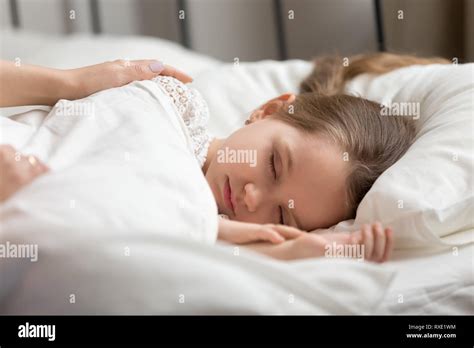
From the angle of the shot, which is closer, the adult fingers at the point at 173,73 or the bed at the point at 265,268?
the bed at the point at 265,268

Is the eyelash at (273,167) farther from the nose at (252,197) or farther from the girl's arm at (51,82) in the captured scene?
the girl's arm at (51,82)

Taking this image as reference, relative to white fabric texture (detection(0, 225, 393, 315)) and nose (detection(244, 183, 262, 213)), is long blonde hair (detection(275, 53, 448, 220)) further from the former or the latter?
white fabric texture (detection(0, 225, 393, 315))

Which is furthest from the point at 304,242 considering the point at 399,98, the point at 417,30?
the point at 417,30

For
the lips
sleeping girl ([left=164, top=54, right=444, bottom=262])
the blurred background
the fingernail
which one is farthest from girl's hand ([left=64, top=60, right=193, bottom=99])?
the blurred background

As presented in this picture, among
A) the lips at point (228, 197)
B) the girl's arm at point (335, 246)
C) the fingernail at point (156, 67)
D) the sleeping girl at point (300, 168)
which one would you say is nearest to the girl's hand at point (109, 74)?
the fingernail at point (156, 67)

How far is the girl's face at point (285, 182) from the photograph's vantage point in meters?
0.83

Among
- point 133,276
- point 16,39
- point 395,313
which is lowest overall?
point 395,313

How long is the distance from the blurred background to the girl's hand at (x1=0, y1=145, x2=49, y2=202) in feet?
4.41

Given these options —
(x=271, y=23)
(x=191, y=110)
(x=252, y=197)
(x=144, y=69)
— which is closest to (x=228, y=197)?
(x=252, y=197)

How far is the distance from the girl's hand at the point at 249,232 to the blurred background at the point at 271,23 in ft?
3.86

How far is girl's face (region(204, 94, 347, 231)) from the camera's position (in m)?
0.83

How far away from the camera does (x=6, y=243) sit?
0.52 metres
